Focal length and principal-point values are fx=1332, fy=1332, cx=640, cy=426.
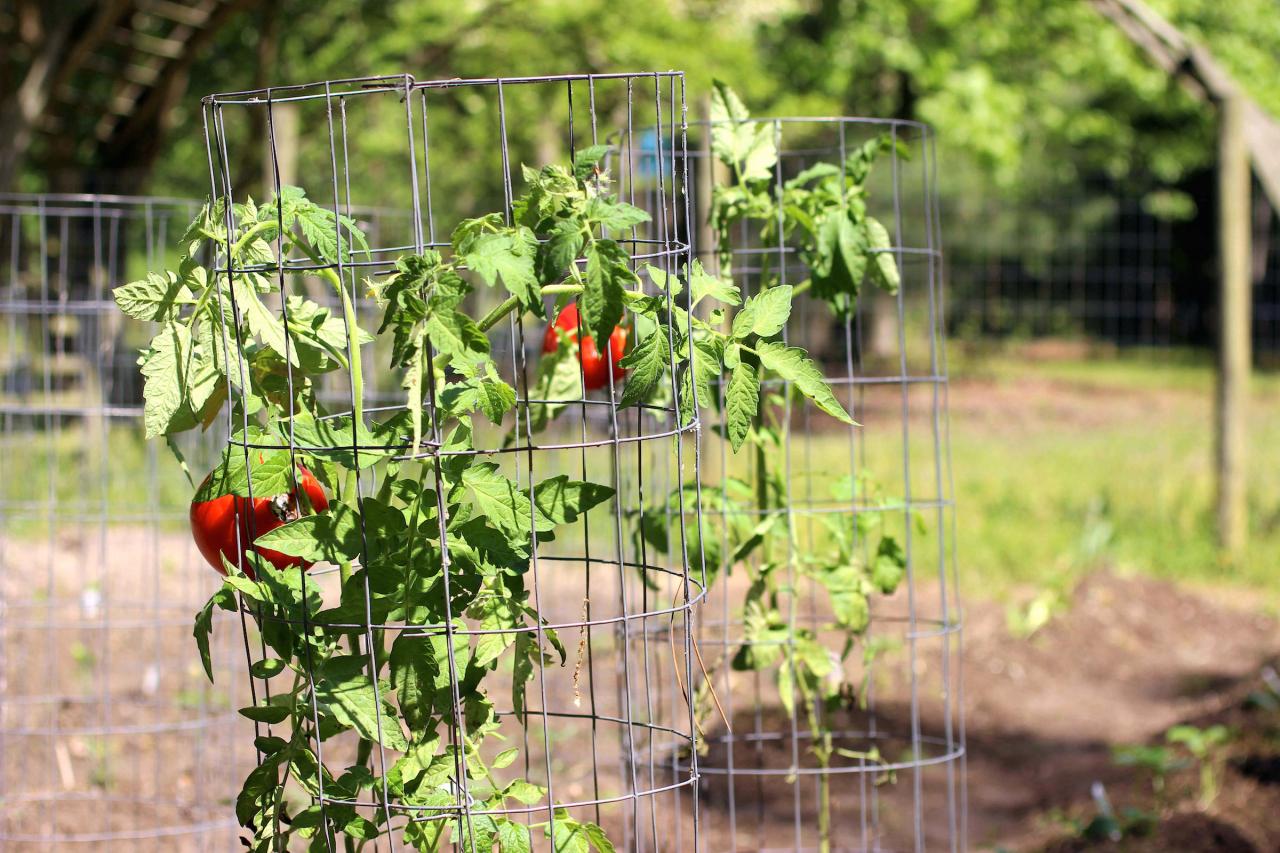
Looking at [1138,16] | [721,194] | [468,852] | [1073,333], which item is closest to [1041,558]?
[1138,16]

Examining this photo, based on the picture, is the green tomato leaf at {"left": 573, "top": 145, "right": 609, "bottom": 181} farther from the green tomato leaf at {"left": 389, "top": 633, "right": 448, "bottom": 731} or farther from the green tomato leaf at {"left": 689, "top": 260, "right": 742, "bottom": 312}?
the green tomato leaf at {"left": 389, "top": 633, "right": 448, "bottom": 731}

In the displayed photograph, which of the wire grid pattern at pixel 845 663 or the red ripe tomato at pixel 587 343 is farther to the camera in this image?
the wire grid pattern at pixel 845 663

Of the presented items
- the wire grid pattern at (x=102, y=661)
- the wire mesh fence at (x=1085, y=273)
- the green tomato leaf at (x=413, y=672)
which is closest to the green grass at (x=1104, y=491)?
the wire mesh fence at (x=1085, y=273)

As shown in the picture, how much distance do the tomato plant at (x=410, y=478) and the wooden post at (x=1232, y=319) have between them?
15.9ft

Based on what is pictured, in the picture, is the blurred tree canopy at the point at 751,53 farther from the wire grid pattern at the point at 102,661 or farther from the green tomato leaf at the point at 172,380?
the green tomato leaf at the point at 172,380

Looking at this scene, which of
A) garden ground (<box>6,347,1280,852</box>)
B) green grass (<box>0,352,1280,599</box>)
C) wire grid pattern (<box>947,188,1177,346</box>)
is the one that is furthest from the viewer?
wire grid pattern (<box>947,188,1177,346</box>)

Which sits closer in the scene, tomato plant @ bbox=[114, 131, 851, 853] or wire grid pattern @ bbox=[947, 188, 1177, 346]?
tomato plant @ bbox=[114, 131, 851, 853]

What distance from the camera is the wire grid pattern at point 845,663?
8.35 feet

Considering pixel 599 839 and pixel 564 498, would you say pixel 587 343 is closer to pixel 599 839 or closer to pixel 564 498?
pixel 564 498

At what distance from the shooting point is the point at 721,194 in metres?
2.45

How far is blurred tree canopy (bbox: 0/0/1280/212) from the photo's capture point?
10836mm

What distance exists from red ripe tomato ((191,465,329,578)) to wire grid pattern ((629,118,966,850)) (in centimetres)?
79

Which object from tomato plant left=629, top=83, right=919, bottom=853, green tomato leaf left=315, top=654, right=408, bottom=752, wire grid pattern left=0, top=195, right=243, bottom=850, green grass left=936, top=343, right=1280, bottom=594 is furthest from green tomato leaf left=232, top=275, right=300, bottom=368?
green grass left=936, top=343, right=1280, bottom=594

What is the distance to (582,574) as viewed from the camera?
18.6 ft
